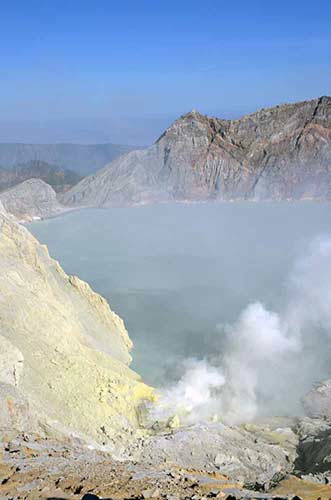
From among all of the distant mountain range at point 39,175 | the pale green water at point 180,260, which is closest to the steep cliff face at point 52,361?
the pale green water at point 180,260

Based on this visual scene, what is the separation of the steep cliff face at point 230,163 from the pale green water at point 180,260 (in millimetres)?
6038

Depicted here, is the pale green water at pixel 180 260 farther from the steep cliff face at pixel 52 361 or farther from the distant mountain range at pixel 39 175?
the distant mountain range at pixel 39 175

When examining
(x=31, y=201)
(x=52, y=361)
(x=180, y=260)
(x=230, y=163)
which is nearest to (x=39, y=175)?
(x=31, y=201)

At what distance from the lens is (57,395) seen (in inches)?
934

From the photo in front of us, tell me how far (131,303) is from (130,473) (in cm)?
3843

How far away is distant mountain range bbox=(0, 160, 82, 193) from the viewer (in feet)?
484

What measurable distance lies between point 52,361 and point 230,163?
108922mm

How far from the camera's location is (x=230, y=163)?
128375 millimetres

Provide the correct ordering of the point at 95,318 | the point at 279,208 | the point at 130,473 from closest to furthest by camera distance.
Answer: the point at 130,473 → the point at 95,318 → the point at 279,208

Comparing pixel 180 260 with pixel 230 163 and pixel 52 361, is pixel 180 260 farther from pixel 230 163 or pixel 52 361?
pixel 230 163

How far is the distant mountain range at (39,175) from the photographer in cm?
14764

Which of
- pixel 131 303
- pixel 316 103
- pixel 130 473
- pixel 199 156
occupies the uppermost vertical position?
pixel 316 103

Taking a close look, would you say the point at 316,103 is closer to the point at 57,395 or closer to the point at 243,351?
the point at 243,351

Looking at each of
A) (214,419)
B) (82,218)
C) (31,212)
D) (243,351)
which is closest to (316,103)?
(82,218)
